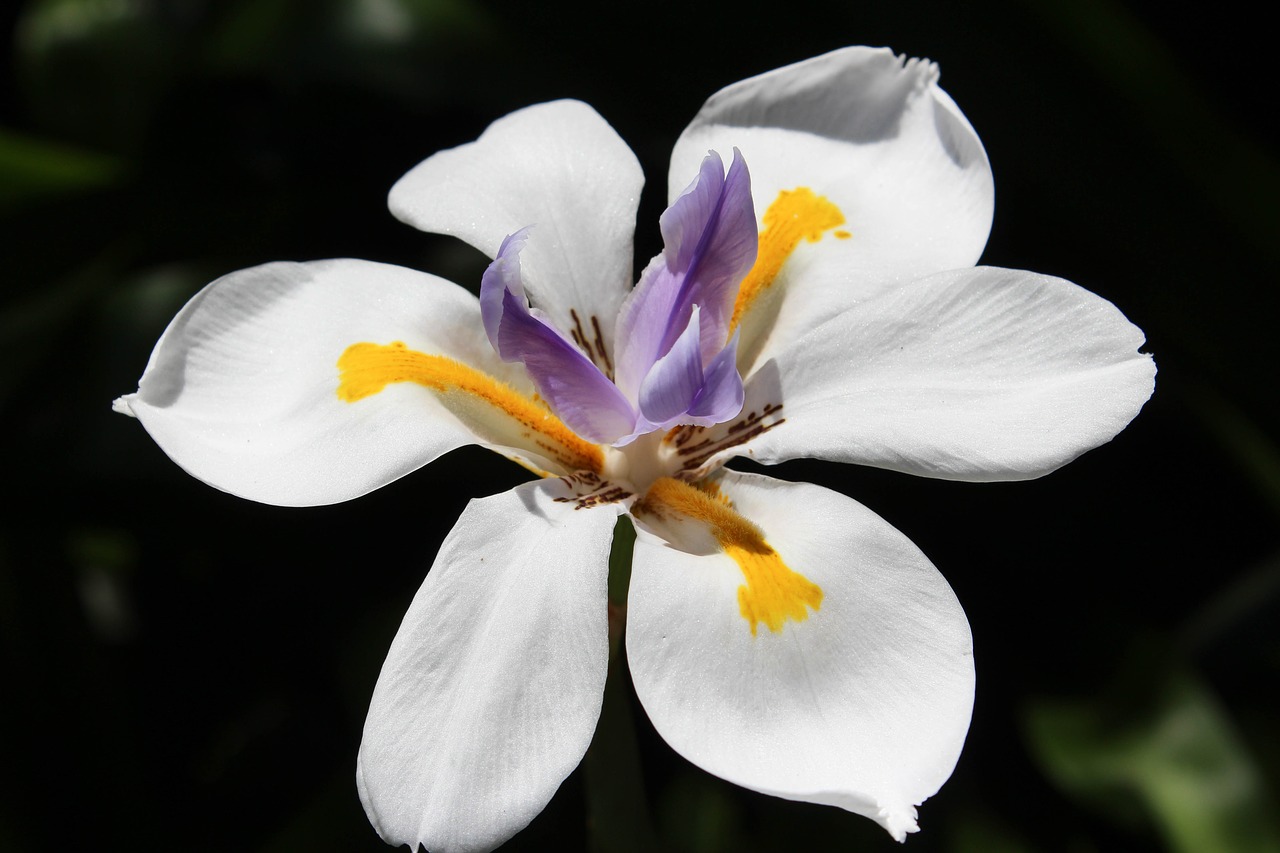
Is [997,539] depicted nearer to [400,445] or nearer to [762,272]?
[762,272]

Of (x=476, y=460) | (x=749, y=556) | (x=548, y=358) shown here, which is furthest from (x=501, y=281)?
(x=476, y=460)

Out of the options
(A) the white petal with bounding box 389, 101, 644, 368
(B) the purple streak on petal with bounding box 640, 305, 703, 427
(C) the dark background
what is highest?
(A) the white petal with bounding box 389, 101, 644, 368

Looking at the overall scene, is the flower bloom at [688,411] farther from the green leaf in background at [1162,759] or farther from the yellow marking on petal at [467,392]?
the green leaf in background at [1162,759]

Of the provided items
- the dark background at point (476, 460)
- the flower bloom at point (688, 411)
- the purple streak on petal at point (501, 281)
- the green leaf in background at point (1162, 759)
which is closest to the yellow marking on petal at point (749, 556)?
the flower bloom at point (688, 411)

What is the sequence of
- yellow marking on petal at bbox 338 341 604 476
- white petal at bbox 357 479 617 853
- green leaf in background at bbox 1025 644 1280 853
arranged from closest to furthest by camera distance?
white petal at bbox 357 479 617 853
yellow marking on petal at bbox 338 341 604 476
green leaf in background at bbox 1025 644 1280 853

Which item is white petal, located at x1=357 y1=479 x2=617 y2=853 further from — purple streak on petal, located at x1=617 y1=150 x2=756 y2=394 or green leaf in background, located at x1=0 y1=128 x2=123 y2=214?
green leaf in background, located at x1=0 y1=128 x2=123 y2=214

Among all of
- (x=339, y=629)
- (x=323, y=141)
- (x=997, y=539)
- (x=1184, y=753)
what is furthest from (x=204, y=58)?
(x=1184, y=753)

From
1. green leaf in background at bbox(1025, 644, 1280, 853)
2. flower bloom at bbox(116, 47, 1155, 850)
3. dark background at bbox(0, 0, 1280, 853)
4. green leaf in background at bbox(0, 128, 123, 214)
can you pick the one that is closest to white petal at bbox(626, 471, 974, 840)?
flower bloom at bbox(116, 47, 1155, 850)

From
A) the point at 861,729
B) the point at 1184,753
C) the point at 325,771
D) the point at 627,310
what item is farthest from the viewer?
the point at 325,771
